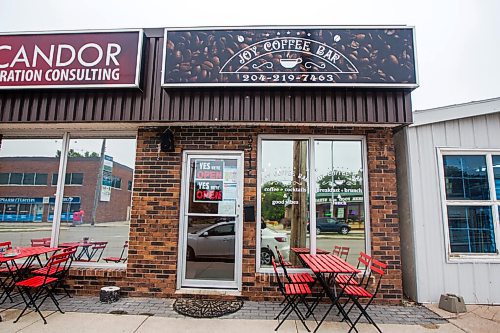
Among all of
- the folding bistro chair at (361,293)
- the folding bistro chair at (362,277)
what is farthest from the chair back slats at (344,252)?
the folding bistro chair at (361,293)

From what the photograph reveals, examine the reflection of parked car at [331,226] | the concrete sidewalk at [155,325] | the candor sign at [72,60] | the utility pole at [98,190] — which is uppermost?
the candor sign at [72,60]

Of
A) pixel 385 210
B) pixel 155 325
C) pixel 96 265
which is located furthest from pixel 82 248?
pixel 385 210

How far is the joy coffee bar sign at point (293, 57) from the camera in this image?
436 centimetres

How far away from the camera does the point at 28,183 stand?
531 centimetres

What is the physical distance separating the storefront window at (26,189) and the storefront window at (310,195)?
374cm

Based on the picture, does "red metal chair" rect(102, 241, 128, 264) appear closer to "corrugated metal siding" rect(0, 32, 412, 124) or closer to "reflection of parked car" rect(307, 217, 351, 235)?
"corrugated metal siding" rect(0, 32, 412, 124)

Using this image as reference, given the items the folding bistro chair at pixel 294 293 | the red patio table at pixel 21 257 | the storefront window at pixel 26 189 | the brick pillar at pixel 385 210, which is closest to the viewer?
the folding bistro chair at pixel 294 293

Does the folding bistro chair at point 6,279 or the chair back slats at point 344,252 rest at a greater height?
the chair back slats at point 344,252

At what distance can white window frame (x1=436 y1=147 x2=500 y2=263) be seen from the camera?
4.64 m

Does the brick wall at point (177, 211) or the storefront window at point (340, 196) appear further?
the storefront window at point (340, 196)

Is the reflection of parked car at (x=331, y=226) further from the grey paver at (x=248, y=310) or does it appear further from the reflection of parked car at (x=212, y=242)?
the reflection of parked car at (x=212, y=242)

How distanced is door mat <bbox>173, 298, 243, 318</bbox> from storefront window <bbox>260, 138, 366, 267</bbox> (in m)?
0.81

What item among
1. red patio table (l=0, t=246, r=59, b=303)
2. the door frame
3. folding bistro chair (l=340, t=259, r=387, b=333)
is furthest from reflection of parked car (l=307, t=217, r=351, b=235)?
red patio table (l=0, t=246, r=59, b=303)

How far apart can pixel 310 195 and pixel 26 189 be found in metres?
5.01
